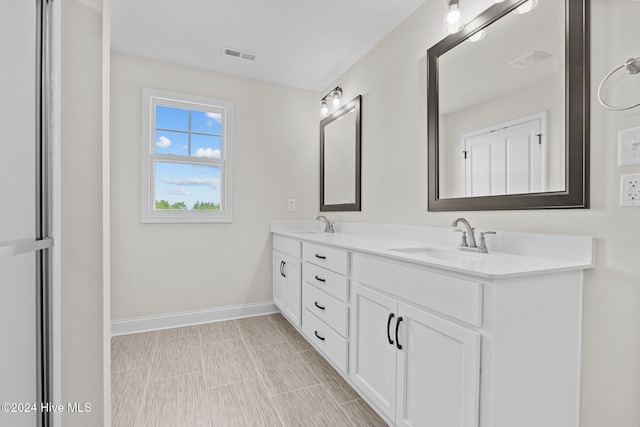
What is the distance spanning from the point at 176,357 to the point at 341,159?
219 cm

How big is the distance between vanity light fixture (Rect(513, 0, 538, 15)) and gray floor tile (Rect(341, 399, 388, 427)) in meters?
2.10

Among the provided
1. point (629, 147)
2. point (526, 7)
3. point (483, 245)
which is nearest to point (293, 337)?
point (483, 245)

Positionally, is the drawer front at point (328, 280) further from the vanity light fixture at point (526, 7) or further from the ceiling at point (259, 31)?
the ceiling at point (259, 31)

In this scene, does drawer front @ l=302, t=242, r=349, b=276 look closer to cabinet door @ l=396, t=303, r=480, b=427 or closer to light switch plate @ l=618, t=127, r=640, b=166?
cabinet door @ l=396, t=303, r=480, b=427

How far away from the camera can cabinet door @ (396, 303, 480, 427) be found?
1.02 metres

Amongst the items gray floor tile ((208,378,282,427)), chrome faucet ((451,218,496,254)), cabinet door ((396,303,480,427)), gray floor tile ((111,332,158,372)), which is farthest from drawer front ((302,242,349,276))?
gray floor tile ((111,332,158,372))

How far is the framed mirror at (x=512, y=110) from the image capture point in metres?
1.22

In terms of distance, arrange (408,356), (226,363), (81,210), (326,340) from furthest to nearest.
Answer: (226,363)
(326,340)
(408,356)
(81,210)

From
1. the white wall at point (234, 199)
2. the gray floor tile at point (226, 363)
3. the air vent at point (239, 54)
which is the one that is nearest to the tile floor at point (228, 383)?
the gray floor tile at point (226, 363)

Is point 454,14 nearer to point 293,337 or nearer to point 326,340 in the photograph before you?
point 326,340

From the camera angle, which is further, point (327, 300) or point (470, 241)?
point (327, 300)

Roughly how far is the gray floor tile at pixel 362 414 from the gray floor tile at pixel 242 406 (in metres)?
0.38

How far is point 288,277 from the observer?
8.99 ft

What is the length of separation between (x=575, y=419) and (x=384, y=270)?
898mm
